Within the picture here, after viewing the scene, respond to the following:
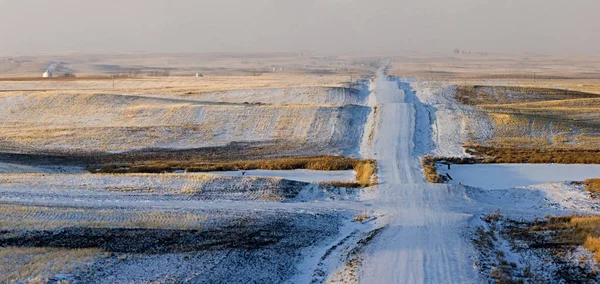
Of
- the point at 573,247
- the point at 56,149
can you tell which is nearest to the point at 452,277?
the point at 573,247

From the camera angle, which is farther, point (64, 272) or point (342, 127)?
point (342, 127)

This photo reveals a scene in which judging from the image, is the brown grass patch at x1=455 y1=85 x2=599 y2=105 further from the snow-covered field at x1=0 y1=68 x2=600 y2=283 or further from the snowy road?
the snowy road

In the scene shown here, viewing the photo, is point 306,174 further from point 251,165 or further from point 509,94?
point 509,94

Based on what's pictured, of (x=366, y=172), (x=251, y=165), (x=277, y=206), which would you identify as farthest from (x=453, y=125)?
(x=277, y=206)

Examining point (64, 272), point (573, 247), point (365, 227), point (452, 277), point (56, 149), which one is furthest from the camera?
point (56, 149)

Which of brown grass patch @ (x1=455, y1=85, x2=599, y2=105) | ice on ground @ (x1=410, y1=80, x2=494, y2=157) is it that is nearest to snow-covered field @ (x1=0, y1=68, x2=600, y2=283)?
ice on ground @ (x1=410, y1=80, x2=494, y2=157)

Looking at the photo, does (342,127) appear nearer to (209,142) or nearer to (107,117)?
(209,142)
